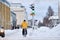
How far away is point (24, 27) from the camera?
19.2 m

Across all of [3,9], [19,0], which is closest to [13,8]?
[3,9]

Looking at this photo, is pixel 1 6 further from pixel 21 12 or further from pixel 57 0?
pixel 21 12

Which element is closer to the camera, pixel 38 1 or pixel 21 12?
pixel 38 1

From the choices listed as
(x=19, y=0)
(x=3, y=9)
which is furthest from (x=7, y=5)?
(x=19, y=0)

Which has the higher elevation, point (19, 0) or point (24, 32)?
point (19, 0)

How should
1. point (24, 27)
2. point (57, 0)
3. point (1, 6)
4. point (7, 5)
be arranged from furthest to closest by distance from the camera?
point (7, 5) < point (1, 6) < point (57, 0) < point (24, 27)

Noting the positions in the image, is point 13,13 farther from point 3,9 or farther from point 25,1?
point 25,1

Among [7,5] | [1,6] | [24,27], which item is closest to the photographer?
[24,27]

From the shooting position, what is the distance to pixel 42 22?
236ft

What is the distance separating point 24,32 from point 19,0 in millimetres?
24140

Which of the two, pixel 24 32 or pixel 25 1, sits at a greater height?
pixel 25 1

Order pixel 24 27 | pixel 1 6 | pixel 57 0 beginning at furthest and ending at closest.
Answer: pixel 1 6
pixel 57 0
pixel 24 27

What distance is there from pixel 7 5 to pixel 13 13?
1433 cm

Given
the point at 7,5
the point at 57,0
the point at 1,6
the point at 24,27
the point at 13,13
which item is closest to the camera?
the point at 24,27
